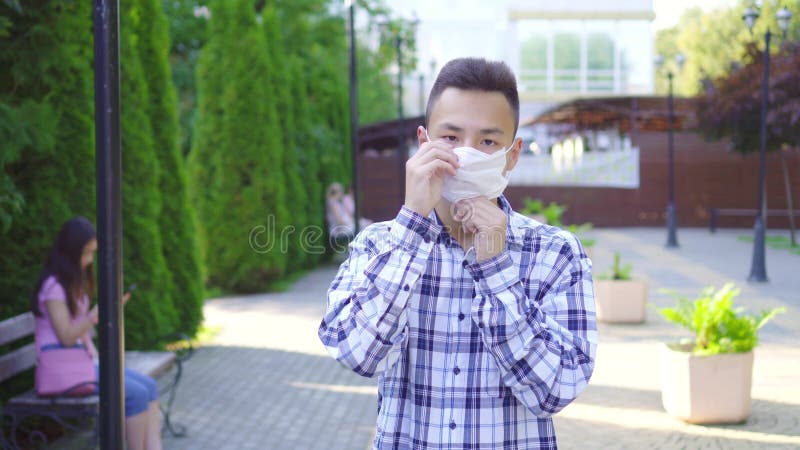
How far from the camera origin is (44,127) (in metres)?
6.46

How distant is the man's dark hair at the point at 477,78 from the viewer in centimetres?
232

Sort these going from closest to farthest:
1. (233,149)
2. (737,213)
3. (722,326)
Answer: (722,326) < (233,149) < (737,213)

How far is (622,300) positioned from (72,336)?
26.3 ft

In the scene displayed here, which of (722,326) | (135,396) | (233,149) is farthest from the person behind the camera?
(233,149)

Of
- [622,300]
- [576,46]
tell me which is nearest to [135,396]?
[622,300]

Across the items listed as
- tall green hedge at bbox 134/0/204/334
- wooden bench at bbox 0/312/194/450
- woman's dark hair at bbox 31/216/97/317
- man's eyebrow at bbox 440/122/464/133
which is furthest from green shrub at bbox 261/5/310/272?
man's eyebrow at bbox 440/122/464/133

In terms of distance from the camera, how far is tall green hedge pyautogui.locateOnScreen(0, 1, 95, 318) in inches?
262

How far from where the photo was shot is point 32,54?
6750 millimetres

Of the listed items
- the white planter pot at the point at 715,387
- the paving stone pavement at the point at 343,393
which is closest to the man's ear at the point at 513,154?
the paving stone pavement at the point at 343,393

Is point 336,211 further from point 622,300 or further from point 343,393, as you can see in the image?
point 343,393

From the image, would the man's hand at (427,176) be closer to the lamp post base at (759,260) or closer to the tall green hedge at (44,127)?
the tall green hedge at (44,127)

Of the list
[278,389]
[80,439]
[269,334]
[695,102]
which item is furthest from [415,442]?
[695,102]

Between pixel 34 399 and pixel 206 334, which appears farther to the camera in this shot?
pixel 206 334

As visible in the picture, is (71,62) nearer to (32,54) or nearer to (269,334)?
(32,54)
